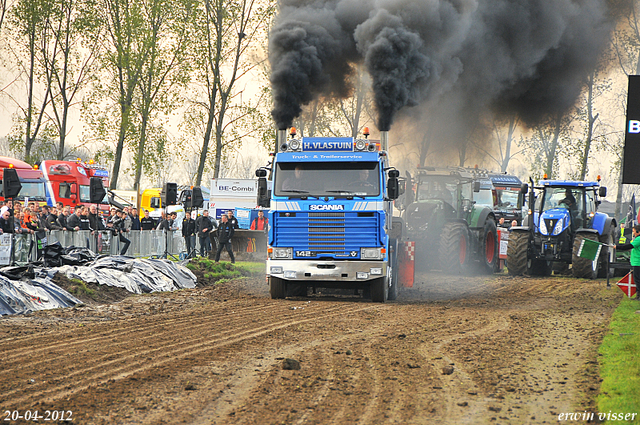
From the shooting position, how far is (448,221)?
64.3ft

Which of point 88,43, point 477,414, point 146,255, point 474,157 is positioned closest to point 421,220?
point 146,255

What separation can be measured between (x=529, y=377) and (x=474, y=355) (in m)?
1.16

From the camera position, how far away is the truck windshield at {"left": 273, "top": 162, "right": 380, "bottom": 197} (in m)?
13.2

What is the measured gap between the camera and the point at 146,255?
21094 millimetres

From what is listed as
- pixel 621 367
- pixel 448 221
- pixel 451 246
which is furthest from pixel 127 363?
pixel 448 221

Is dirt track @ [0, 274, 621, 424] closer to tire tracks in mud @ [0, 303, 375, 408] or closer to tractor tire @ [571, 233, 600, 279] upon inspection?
tire tracks in mud @ [0, 303, 375, 408]

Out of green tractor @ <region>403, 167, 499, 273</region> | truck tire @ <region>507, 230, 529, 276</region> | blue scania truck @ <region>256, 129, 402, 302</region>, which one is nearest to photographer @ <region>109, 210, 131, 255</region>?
blue scania truck @ <region>256, 129, 402, 302</region>

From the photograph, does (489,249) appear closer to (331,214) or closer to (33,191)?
(331,214)

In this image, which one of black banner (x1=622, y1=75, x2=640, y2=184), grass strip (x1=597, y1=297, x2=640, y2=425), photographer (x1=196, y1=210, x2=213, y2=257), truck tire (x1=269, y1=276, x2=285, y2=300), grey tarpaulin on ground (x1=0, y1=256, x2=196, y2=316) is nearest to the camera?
grass strip (x1=597, y1=297, x2=640, y2=425)

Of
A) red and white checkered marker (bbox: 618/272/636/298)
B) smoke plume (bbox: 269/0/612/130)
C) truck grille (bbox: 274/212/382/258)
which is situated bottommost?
red and white checkered marker (bbox: 618/272/636/298)

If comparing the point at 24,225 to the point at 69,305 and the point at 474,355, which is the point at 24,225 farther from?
the point at 474,355

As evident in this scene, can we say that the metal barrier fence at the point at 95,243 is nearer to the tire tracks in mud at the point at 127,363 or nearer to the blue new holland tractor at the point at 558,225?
the tire tracks in mud at the point at 127,363

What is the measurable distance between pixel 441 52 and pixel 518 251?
6123mm

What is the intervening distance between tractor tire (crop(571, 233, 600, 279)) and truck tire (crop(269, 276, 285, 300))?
30.3ft
